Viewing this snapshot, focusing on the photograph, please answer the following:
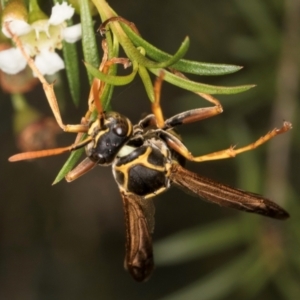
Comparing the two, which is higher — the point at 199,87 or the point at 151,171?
the point at 199,87

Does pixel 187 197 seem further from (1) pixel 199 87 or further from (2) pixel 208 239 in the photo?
(1) pixel 199 87

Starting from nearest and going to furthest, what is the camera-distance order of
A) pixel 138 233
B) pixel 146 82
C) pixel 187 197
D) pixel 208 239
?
pixel 146 82
pixel 138 233
pixel 208 239
pixel 187 197

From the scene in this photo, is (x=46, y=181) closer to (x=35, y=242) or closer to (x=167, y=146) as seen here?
(x=35, y=242)

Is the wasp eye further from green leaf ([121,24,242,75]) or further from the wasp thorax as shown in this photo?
green leaf ([121,24,242,75])

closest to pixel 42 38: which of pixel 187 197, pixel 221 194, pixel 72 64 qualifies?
pixel 72 64

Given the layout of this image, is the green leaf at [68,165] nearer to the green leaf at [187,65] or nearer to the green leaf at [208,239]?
the green leaf at [187,65]

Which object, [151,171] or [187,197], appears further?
[187,197]
